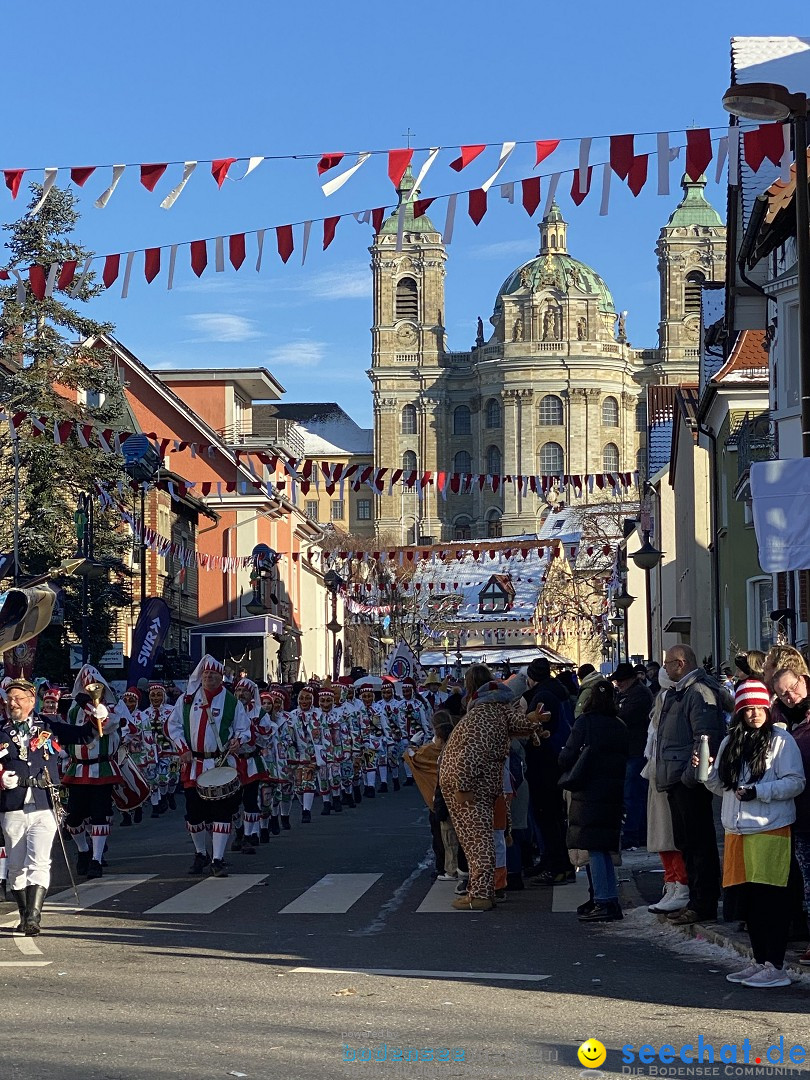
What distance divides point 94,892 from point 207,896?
43.0 inches

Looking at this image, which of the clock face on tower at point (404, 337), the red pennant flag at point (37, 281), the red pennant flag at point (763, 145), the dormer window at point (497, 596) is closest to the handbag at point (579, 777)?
the red pennant flag at point (763, 145)

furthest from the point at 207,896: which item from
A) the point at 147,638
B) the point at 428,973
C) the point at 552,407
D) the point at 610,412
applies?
the point at 610,412

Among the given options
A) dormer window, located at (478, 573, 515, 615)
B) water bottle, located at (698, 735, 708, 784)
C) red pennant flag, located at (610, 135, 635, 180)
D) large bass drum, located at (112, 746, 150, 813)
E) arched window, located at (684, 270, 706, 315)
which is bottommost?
large bass drum, located at (112, 746, 150, 813)

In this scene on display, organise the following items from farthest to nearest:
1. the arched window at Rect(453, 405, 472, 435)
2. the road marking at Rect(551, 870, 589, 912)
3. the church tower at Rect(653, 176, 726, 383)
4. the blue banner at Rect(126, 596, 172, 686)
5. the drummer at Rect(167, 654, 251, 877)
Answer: the church tower at Rect(653, 176, 726, 383)
the arched window at Rect(453, 405, 472, 435)
the blue banner at Rect(126, 596, 172, 686)
the drummer at Rect(167, 654, 251, 877)
the road marking at Rect(551, 870, 589, 912)

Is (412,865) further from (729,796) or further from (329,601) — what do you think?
(329,601)

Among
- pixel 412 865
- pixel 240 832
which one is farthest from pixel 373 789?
pixel 412 865

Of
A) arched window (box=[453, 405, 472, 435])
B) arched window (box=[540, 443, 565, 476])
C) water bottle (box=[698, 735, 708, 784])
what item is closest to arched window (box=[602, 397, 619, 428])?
arched window (box=[540, 443, 565, 476])

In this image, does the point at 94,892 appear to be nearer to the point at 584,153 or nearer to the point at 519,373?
the point at 584,153

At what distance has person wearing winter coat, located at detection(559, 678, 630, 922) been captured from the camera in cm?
1073

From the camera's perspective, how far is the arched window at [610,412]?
469ft

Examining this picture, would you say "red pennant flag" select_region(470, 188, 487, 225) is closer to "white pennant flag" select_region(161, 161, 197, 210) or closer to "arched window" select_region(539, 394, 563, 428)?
"white pennant flag" select_region(161, 161, 197, 210)

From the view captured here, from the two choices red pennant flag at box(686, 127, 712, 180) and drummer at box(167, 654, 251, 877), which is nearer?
red pennant flag at box(686, 127, 712, 180)

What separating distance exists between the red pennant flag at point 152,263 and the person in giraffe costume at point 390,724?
12.4 m

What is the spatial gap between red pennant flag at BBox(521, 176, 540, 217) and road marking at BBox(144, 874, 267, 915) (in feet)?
19.1
